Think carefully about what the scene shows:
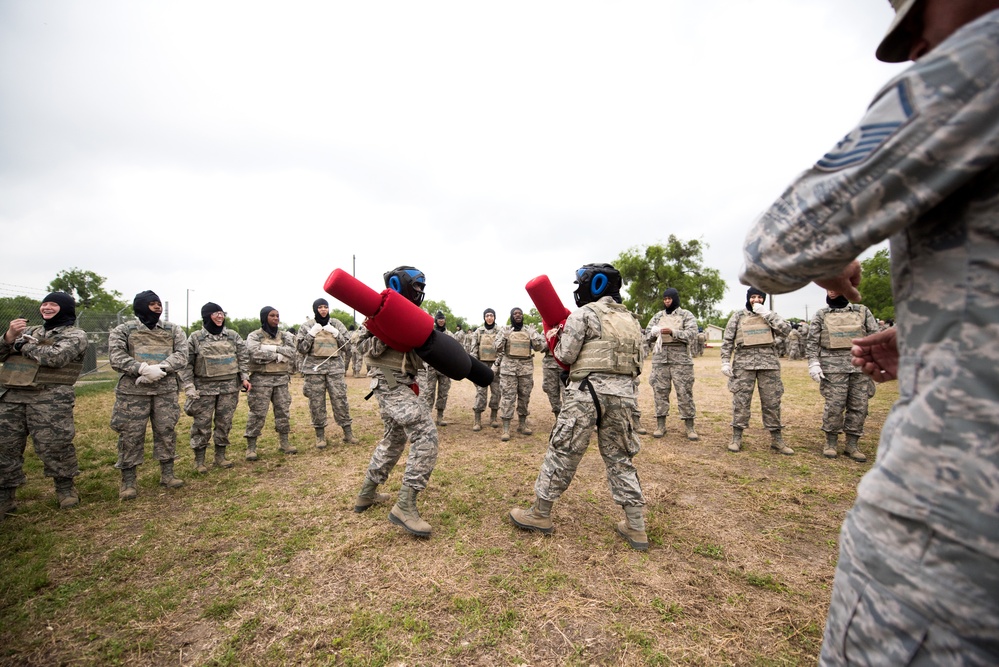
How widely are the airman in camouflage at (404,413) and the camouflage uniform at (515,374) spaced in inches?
169

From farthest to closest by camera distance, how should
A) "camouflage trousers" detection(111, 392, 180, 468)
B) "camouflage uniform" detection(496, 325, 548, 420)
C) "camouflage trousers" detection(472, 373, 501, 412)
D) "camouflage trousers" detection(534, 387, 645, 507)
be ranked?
1. "camouflage trousers" detection(472, 373, 501, 412)
2. "camouflage uniform" detection(496, 325, 548, 420)
3. "camouflage trousers" detection(111, 392, 180, 468)
4. "camouflage trousers" detection(534, 387, 645, 507)

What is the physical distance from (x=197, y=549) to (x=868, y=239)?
5191mm

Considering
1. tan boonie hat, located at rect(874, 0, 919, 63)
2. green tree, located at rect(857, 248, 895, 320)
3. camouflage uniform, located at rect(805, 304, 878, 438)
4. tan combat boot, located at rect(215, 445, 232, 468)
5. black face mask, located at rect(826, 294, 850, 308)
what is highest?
green tree, located at rect(857, 248, 895, 320)

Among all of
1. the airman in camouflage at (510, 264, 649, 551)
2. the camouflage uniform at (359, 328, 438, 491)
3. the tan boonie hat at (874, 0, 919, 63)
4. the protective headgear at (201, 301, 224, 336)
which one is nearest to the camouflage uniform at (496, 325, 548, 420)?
the camouflage uniform at (359, 328, 438, 491)

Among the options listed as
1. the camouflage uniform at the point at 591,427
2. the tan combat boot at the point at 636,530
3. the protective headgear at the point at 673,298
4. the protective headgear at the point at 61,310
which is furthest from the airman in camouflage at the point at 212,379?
the protective headgear at the point at 673,298

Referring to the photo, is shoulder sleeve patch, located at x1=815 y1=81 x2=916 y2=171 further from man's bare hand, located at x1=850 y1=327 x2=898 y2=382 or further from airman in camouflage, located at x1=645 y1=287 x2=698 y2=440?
airman in camouflage, located at x1=645 y1=287 x2=698 y2=440

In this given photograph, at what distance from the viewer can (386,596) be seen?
3.12 meters

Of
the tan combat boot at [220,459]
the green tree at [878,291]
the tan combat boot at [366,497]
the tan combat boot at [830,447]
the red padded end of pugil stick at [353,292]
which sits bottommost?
the tan combat boot at [220,459]

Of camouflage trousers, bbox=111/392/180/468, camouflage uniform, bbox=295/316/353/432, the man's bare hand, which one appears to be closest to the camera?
the man's bare hand

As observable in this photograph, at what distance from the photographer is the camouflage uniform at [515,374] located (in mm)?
8438

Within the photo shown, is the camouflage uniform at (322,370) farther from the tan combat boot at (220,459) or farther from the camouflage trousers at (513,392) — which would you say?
the camouflage trousers at (513,392)

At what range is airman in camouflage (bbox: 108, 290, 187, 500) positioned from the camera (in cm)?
516

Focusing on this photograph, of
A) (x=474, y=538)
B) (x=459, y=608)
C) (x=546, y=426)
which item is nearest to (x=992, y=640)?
(x=459, y=608)

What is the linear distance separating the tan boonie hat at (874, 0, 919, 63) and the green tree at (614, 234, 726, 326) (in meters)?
44.5
